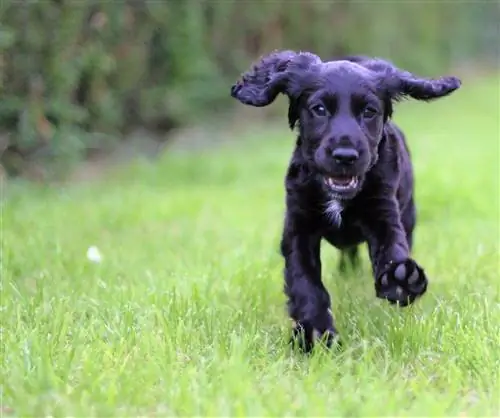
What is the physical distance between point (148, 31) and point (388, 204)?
5.81 m

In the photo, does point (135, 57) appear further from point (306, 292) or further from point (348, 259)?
point (306, 292)

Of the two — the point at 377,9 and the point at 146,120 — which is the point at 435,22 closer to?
the point at 377,9

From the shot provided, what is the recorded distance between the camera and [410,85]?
11.3 ft

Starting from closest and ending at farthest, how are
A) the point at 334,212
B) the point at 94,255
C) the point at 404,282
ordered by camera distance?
the point at 404,282 → the point at 334,212 → the point at 94,255

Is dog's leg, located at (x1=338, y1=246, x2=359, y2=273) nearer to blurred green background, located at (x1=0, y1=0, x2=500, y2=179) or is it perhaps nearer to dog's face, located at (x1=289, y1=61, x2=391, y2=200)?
dog's face, located at (x1=289, y1=61, x2=391, y2=200)

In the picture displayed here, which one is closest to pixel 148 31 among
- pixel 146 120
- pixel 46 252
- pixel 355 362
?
pixel 146 120

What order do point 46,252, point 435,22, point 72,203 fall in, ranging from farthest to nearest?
1. point 435,22
2. point 72,203
3. point 46,252

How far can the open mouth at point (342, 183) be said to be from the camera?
10.3 feet

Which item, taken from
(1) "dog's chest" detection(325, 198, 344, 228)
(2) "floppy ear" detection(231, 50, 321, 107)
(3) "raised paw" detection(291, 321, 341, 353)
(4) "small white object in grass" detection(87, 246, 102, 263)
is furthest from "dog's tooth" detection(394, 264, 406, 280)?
(4) "small white object in grass" detection(87, 246, 102, 263)

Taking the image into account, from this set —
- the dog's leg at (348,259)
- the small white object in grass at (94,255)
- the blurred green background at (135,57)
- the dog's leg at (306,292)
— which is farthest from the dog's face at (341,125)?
the blurred green background at (135,57)

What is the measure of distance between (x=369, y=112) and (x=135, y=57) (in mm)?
5676

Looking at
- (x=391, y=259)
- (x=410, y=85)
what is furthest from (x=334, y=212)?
(x=410, y=85)

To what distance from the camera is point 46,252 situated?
453cm

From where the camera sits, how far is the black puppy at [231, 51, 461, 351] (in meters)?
3.07
